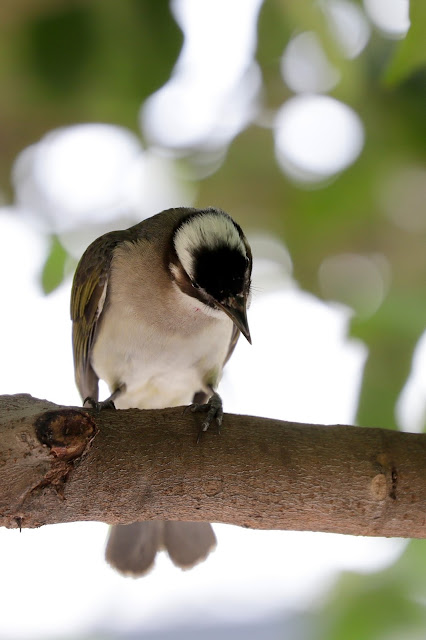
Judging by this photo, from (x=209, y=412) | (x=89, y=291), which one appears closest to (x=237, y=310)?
(x=209, y=412)

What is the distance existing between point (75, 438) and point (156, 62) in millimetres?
1076

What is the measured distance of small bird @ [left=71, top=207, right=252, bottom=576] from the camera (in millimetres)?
2178

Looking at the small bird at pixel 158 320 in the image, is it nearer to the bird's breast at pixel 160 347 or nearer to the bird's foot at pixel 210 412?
the bird's breast at pixel 160 347

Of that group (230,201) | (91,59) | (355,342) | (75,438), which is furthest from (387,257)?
(75,438)

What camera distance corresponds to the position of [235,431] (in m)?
1.59

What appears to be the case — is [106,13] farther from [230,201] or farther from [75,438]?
[75,438]

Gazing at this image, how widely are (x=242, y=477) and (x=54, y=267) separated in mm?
1071

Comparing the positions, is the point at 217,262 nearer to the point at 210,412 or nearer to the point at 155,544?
the point at 210,412

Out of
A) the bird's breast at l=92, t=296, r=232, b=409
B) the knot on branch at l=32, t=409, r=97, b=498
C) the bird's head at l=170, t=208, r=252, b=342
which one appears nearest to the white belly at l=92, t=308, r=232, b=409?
the bird's breast at l=92, t=296, r=232, b=409

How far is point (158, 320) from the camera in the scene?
8.02 feet

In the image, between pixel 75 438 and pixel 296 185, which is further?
pixel 296 185

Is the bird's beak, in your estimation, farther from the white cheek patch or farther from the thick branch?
the thick branch

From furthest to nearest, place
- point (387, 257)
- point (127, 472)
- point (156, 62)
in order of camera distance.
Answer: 1. point (387, 257)
2. point (156, 62)
3. point (127, 472)

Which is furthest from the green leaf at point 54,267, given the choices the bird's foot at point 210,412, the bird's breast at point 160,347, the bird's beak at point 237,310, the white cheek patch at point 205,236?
the bird's foot at point 210,412
